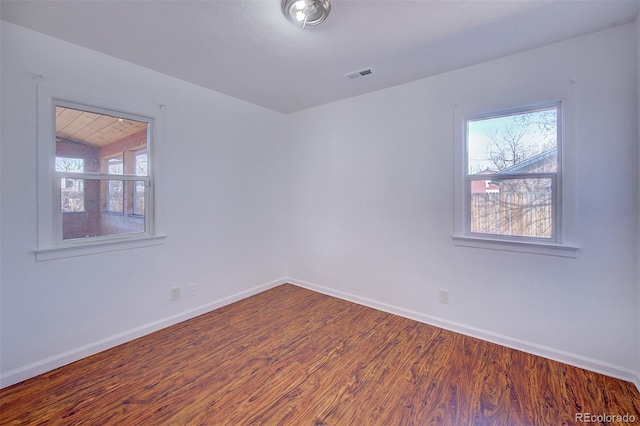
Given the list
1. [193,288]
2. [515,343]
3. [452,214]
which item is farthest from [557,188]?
[193,288]

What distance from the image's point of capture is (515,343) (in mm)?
2412

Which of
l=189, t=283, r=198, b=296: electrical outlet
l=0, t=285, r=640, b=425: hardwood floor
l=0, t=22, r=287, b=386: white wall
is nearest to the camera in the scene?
l=0, t=285, r=640, b=425: hardwood floor

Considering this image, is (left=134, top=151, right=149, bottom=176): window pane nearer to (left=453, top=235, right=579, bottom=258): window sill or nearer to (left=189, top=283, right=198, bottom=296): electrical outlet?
(left=189, top=283, right=198, bottom=296): electrical outlet

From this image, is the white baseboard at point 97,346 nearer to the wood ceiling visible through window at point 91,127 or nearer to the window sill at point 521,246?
the wood ceiling visible through window at point 91,127

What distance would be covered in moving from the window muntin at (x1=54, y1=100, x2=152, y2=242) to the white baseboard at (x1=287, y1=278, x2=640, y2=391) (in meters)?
2.65

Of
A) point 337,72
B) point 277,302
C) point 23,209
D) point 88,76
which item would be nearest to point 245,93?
point 337,72

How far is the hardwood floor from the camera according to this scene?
1.70 m

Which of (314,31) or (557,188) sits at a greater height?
(314,31)

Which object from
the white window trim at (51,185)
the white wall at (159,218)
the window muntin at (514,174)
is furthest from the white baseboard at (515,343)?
the white window trim at (51,185)

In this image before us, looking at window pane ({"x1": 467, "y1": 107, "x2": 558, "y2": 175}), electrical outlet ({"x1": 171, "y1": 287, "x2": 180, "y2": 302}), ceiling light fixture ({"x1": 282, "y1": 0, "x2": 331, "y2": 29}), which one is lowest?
electrical outlet ({"x1": 171, "y1": 287, "x2": 180, "y2": 302})

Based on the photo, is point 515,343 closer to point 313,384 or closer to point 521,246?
point 521,246

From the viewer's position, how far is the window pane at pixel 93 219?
229cm

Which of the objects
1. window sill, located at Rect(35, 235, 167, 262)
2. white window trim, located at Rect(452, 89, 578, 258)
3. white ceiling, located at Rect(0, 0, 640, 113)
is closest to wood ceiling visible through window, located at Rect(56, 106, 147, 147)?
white ceiling, located at Rect(0, 0, 640, 113)

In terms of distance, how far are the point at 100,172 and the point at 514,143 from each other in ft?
12.2
